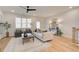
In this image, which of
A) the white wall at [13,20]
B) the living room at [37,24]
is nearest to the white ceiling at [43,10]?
the living room at [37,24]

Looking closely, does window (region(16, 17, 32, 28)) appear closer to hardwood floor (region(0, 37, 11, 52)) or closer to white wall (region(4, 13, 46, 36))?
white wall (region(4, 13, 46, 36))

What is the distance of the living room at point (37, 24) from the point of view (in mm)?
2250

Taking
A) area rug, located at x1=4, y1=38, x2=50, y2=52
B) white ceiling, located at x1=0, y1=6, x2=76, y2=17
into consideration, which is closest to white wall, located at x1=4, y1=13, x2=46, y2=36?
white ceiling, located at x1=0, y1=6, x2=76, y2=17

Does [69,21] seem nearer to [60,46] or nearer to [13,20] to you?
[60,46]

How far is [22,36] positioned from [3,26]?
52cm

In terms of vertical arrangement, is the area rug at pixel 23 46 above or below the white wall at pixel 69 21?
below

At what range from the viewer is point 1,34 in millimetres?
2217

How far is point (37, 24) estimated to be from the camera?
7.93 feet

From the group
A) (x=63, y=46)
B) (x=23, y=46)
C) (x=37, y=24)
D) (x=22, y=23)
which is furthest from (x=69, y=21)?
(x=23, y=46)

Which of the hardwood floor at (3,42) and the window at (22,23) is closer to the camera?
the hardwood floor at (3,42)

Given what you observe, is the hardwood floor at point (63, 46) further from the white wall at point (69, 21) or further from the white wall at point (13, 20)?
the white wall at point (13, 20)

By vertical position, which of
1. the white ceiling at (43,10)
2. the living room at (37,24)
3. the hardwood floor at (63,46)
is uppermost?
the white ceiling at (43,10)

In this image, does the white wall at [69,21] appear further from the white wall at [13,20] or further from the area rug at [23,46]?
the area rug at [23,46]

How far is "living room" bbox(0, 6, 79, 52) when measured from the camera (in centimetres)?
225
